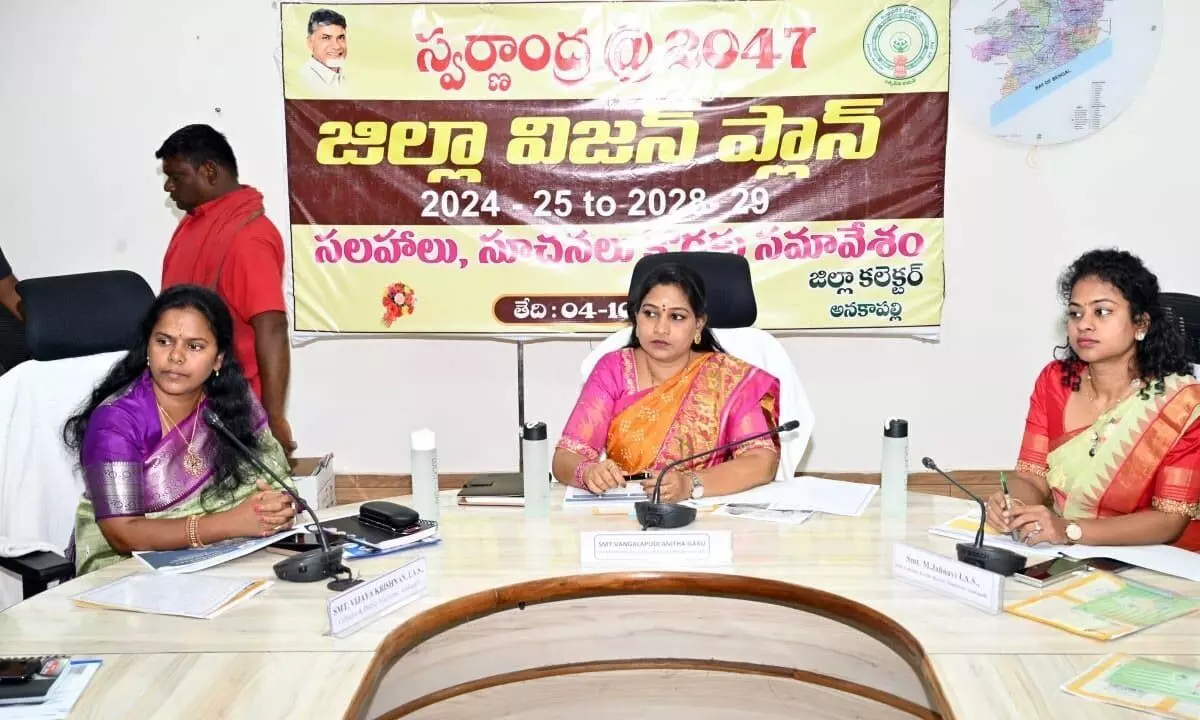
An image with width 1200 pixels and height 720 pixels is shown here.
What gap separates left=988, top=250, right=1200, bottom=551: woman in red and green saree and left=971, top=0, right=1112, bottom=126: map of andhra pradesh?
1833 millimetres

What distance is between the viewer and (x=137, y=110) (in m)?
4.09

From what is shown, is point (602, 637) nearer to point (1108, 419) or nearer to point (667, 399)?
point (667, 399)

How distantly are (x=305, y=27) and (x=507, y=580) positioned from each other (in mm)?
2748

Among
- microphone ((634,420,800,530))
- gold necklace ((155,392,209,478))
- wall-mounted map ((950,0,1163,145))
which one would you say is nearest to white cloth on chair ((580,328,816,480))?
microphone ((634,420,800,530))

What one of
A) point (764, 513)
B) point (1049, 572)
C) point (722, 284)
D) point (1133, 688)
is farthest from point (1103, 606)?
point (722, 284)

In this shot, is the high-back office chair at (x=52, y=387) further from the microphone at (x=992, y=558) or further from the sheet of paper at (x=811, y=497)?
the microphone at (x=992, y=558)

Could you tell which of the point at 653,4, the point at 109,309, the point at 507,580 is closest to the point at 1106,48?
the point at 653,4

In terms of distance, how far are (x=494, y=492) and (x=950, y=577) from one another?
1015mm

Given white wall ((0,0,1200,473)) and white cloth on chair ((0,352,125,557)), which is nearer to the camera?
white cloth on chair ((0,352,125,557))

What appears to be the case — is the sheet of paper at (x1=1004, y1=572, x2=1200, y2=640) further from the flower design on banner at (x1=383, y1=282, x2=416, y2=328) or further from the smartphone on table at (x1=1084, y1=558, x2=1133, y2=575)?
the flower design on banner at (x1=383, y1=282, x2=416, y2=328)

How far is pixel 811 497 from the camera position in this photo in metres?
2.40

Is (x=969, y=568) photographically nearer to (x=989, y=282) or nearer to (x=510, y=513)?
(x=510, y=513)

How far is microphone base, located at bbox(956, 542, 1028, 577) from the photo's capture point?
1872 millimetres

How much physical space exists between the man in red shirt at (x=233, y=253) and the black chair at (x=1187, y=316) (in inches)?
97.7
